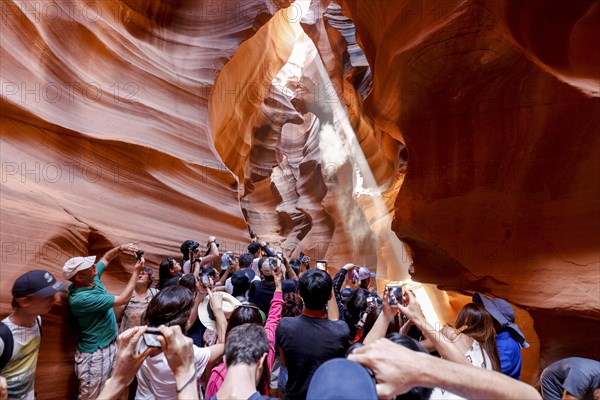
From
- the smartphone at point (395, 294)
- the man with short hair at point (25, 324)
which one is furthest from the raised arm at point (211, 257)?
the smartphone at point (395, 294)

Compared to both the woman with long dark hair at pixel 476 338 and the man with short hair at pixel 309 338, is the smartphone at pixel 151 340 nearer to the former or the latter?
the man with short hair at pixel 309 338

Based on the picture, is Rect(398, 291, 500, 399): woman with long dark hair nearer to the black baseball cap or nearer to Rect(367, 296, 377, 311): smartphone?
Rect(367, 296, 377, 311): smartphone

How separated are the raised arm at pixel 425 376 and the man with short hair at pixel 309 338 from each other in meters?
1.04

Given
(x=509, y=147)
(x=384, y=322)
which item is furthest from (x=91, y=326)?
→ (x=509, y=147)

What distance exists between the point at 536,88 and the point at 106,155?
550cm

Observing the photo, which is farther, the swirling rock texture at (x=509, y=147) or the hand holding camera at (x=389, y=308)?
the swirling rock texture at (x=509, y=147)

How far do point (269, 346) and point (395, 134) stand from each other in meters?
4.97

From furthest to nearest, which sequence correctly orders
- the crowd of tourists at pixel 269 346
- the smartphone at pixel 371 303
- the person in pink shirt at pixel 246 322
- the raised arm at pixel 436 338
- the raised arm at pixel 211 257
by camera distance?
1. the raised arm at pixel 211 257
2. the smartphone at pixel 371 303
3. the person in pink shirt at pixel 246 322
4. the raised arm at pixel 436 338
5. the crowd of tourists at pixel 269 346

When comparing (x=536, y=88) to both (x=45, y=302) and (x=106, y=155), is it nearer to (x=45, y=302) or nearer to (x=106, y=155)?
(x=45, y=302)

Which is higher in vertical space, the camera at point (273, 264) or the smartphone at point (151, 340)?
the smartphone at point (151, 340)

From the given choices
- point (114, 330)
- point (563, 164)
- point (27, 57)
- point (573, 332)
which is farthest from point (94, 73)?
point (573, 332)

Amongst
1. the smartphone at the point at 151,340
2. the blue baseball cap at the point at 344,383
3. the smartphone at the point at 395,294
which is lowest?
the smartphone at the point at 395,294

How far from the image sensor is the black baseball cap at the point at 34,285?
209cm

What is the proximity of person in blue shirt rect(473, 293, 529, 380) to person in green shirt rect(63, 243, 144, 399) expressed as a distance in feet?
10.2
